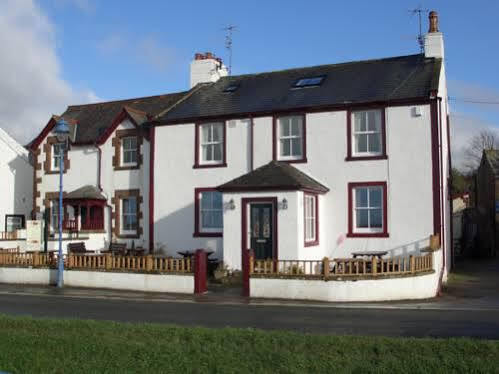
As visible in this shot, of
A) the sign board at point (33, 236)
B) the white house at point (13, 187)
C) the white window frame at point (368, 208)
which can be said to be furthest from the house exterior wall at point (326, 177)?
the white house at point (13, 187)

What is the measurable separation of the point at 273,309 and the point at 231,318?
1939 mm

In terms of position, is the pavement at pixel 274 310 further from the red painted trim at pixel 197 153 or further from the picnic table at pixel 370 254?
the red painted trim at pixel 197 153

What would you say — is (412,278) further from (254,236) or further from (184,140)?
(184,140)

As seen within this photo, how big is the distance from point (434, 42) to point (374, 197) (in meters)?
7.13

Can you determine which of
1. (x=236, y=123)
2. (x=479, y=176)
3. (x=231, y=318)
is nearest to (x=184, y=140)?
(x=236, y=123)

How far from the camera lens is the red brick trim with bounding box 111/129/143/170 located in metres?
26.0

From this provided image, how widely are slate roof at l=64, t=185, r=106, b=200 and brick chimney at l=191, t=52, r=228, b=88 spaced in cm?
694

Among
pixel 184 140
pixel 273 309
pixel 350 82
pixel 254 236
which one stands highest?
pixel 350 82

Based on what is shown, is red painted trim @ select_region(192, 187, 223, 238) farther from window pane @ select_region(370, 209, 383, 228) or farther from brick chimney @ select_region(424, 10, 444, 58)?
brick chimney @ select_region(424, 10, 444, 58)

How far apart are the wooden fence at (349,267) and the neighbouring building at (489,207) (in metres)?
18.2

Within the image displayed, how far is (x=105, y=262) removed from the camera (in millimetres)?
19203

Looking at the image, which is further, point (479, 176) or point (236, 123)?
point (479, 176)

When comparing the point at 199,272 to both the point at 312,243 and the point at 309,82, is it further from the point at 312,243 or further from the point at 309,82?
the point at 309,82

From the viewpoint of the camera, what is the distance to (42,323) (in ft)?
35.9
